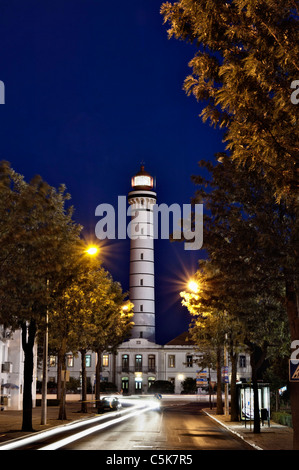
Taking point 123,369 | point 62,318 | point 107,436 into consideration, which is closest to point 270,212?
point 107,436

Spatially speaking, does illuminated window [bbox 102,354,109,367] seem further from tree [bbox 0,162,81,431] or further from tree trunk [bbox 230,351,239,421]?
tree [bbox 0,162,81,431]

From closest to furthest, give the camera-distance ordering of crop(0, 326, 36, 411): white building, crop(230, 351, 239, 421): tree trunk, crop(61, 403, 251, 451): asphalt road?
crop(61, 403, 251, 451): asphalt road < crop(230, 351, 239, 421): tree trunk < crop(0, 326, 36, 411): white building

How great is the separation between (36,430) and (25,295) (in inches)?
347

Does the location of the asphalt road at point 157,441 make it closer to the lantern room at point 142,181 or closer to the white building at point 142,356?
the white building at point 142,356

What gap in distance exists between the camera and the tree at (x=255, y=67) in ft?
34.7

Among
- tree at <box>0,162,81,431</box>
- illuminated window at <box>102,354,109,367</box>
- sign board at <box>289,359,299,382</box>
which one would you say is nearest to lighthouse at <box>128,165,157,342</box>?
illuminated window at <box>102,354,109,367</box>

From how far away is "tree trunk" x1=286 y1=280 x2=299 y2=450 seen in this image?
1997 cm

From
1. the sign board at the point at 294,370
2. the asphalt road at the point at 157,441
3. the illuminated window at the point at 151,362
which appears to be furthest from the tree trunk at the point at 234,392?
the illuminated window at the point at 151,362

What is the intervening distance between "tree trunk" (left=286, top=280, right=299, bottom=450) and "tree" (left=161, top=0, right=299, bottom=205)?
29.5ft

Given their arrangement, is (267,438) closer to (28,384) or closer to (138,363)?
(28,384)

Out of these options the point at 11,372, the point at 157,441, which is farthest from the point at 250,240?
the point at 11,372

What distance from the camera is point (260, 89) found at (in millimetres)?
11211

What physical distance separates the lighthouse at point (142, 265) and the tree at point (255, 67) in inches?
4235

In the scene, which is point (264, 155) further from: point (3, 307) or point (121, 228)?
point (121, 228)
